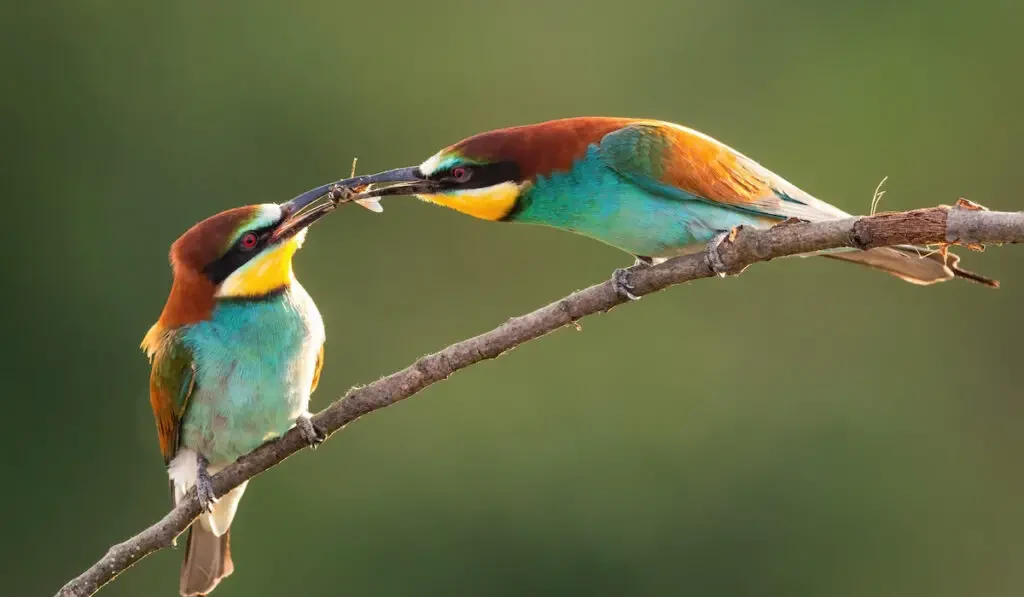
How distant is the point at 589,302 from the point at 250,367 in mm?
868

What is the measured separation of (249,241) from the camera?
2.56m

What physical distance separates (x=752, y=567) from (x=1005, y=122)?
3616 mm

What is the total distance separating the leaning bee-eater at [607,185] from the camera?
239cm

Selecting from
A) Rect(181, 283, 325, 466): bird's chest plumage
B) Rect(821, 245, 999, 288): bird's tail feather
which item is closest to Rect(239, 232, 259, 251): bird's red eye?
A: Rect(181, 283, 325, 466): bird's chest plumage

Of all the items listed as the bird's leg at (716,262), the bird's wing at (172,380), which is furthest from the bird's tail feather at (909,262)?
the bird's wing at (172,380)

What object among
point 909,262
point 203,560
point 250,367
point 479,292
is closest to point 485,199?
point 250,367

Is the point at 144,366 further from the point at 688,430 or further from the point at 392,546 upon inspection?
the point at 688,430

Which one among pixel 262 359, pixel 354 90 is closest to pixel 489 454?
pixel 354 90

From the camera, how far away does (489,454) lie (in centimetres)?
746

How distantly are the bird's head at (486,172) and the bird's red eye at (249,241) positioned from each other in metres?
0.29

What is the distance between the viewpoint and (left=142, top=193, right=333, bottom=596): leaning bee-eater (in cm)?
258

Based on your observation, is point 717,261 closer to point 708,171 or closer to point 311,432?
point 708,171

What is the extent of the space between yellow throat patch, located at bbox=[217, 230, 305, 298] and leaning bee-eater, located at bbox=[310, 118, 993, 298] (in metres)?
0.21

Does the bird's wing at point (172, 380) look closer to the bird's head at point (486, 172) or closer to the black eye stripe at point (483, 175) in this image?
the bird's head at point (486, 172)
